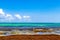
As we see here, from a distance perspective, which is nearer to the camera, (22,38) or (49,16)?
(22,38)

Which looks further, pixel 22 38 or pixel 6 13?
pixel 6 13

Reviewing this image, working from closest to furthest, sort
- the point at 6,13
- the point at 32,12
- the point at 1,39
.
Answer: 1. the point at 1,39
2. the point at 6,13
3. the point at 32,12

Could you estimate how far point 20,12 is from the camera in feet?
15.8

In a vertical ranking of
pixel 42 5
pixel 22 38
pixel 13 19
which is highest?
→ pixel 42 5

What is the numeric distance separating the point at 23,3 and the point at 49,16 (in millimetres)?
1039

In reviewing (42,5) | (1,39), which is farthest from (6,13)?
(1,39)

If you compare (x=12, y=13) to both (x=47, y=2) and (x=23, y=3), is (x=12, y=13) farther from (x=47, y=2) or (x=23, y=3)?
(x=47, y=2)

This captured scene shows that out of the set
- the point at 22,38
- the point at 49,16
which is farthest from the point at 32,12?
the point at 22,38

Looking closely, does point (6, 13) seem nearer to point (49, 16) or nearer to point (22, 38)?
point (49, 16)

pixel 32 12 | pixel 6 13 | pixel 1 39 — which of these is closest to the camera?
pixel 1 39

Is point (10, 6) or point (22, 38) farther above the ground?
point (10, 6)

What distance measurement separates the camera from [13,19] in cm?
448

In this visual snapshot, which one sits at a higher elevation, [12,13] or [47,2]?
[47,2]

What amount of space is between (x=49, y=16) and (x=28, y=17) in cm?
74
